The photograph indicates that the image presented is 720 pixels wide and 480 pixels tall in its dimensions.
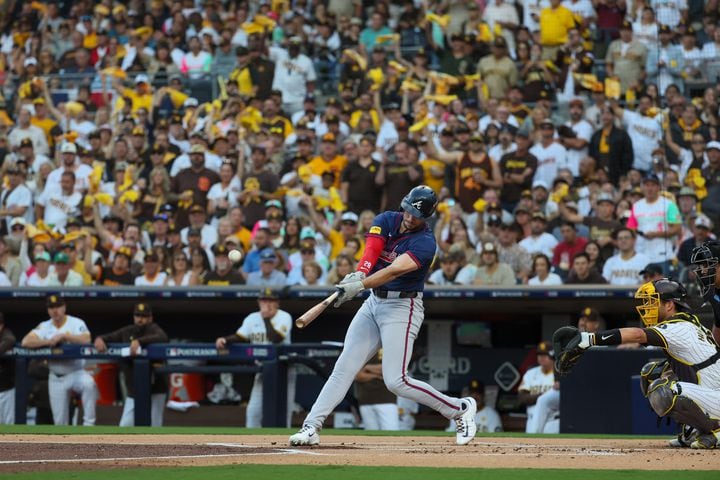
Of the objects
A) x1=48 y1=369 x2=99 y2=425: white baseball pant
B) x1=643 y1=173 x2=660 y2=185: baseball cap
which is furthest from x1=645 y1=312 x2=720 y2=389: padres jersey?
x1=48 y1=369 x2=99 y2=425: white baseball pant

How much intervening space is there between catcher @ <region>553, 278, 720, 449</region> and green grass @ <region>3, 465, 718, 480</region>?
1095 mm

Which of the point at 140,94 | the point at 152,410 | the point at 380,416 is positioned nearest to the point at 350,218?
the point at 380,416

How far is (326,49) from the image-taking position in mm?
16859

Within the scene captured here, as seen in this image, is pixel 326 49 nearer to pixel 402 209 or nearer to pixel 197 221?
pixel 197 221

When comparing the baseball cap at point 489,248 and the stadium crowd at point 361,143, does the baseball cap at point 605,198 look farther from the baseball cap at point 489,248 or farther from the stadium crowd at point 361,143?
the baseball cap at point 489,248

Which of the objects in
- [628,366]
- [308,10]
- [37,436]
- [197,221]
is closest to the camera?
[37,436]

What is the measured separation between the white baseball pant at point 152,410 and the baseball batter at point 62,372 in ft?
1.78

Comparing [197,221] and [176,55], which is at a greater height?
[176,55]

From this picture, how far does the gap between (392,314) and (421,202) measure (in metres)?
0.68

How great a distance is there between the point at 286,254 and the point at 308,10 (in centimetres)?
574

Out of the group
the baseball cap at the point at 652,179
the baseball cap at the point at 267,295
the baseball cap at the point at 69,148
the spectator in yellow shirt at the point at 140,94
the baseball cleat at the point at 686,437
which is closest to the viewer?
the baseball cleat at the point at 686,437

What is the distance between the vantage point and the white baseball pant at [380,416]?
11.5 metres

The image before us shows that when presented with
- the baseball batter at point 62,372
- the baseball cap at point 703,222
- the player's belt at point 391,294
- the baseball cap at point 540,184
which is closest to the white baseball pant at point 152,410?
the baseball batter at point 62,372

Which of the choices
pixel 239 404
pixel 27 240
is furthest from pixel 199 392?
pixel 27 240
